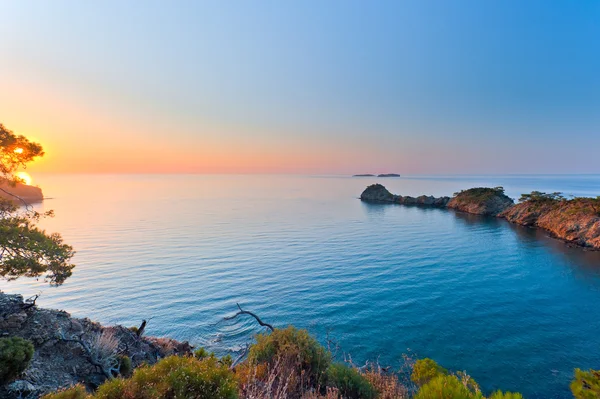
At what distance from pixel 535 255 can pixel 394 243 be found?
721 inches

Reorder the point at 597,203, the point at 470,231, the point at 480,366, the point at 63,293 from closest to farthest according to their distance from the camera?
the point at 480,366 < the point at 63,293 < the point at 597,203 < the point at 470,231

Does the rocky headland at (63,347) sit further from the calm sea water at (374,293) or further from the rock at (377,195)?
the rock at (377,195)

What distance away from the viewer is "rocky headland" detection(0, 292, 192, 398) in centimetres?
1022

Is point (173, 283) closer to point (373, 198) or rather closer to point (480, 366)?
point (480, 366)

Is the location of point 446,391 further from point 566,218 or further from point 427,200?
point 427,200

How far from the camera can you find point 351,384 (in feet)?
32.3

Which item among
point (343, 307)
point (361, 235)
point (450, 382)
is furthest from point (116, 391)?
point (361, 235)

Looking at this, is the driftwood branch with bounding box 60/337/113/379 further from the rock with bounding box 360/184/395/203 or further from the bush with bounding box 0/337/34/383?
the rock with bounding box 360/184/395/203

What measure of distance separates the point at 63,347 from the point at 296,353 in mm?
9863

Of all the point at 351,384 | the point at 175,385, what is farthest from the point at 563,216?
the point at 175,385

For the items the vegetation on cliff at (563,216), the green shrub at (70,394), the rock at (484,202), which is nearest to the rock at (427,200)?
the rock at (484,202)

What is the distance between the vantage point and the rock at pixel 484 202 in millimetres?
77812

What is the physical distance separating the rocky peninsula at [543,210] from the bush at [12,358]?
200ft

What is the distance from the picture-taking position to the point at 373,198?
11838cm
